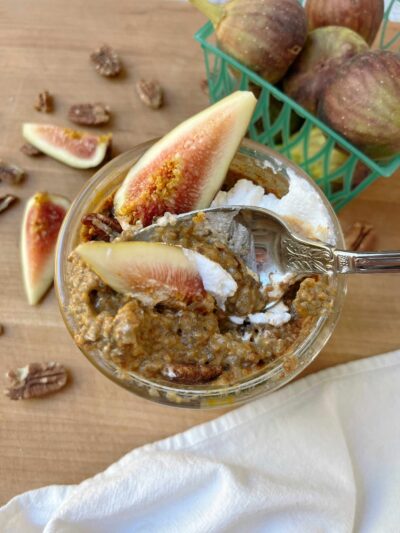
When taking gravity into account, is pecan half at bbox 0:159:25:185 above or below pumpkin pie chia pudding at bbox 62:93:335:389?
below

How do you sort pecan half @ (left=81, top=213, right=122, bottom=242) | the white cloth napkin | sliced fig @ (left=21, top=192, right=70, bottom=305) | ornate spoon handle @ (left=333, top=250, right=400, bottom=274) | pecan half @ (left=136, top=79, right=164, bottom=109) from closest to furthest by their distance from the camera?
ornate spoon handle @ (left=333, top=250, right=400, bottom=274)
pecan half @ (left=81, top=213, right=122, bottom=242)
the white cloth napkin
sliced fig @ (left=21, top=192, right=70, bottom=305)
pecan half @ (left=136, top=79, right=164, bottom=109)

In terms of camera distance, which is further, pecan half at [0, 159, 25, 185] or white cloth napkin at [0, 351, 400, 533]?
pecan half at [0, 159, 25, 185]

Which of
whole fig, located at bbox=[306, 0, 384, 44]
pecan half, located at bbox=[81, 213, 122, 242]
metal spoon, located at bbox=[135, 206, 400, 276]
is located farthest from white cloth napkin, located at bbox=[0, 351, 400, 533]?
whole fig, located at bbox=[306, 0, 384, 44]

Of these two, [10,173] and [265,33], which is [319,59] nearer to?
[265,33]

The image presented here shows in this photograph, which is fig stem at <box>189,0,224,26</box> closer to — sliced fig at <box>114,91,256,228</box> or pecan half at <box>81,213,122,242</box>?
sliced fig at <box>114,91,256,228</box>

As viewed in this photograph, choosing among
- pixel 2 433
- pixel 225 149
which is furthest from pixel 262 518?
pixel 225 149

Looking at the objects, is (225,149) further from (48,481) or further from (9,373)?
(48,481)

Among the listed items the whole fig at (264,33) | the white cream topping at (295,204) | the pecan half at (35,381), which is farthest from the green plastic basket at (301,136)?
the pecan half at (35,381)

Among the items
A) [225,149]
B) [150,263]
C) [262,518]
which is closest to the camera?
[150,263]

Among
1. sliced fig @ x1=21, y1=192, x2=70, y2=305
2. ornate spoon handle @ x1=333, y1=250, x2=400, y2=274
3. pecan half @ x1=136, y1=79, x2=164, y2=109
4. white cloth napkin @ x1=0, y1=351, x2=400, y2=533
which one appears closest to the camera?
ornate spoon handle @ x1=333, y1=250, x2=400, y2=274
